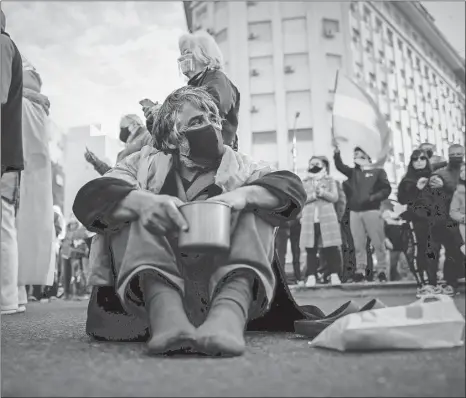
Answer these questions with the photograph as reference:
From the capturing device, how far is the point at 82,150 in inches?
134

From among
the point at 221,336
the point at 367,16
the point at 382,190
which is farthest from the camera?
the point at 367,16

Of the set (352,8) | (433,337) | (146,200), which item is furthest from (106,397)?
(352,8)

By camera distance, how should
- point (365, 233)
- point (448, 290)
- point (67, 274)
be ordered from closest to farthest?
point (448, 290) → point (365, 233) → point (67, 274)

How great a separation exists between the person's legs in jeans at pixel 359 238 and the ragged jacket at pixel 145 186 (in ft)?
10.5

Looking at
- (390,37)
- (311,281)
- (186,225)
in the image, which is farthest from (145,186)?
(390,37)

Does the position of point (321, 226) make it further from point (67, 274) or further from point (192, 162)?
point (192, 162)

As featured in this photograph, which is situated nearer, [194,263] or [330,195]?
[194,263]

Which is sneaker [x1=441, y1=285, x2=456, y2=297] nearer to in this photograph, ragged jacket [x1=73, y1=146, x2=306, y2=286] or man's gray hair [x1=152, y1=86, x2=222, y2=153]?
ragged jacket [x1=73, y1=146, x2=306, y2=286]

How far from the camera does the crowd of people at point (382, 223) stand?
3.32 metres

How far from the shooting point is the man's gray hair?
131 centimetres

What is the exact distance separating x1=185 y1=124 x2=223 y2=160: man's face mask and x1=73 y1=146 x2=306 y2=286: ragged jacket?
38 mm

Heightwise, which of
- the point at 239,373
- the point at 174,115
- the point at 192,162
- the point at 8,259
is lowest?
the point at 239,373

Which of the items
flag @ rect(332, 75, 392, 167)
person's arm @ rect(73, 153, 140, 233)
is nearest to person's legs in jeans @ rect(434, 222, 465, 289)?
flag @ rect(332, 75, 392, 167)

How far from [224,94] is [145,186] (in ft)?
1.71
